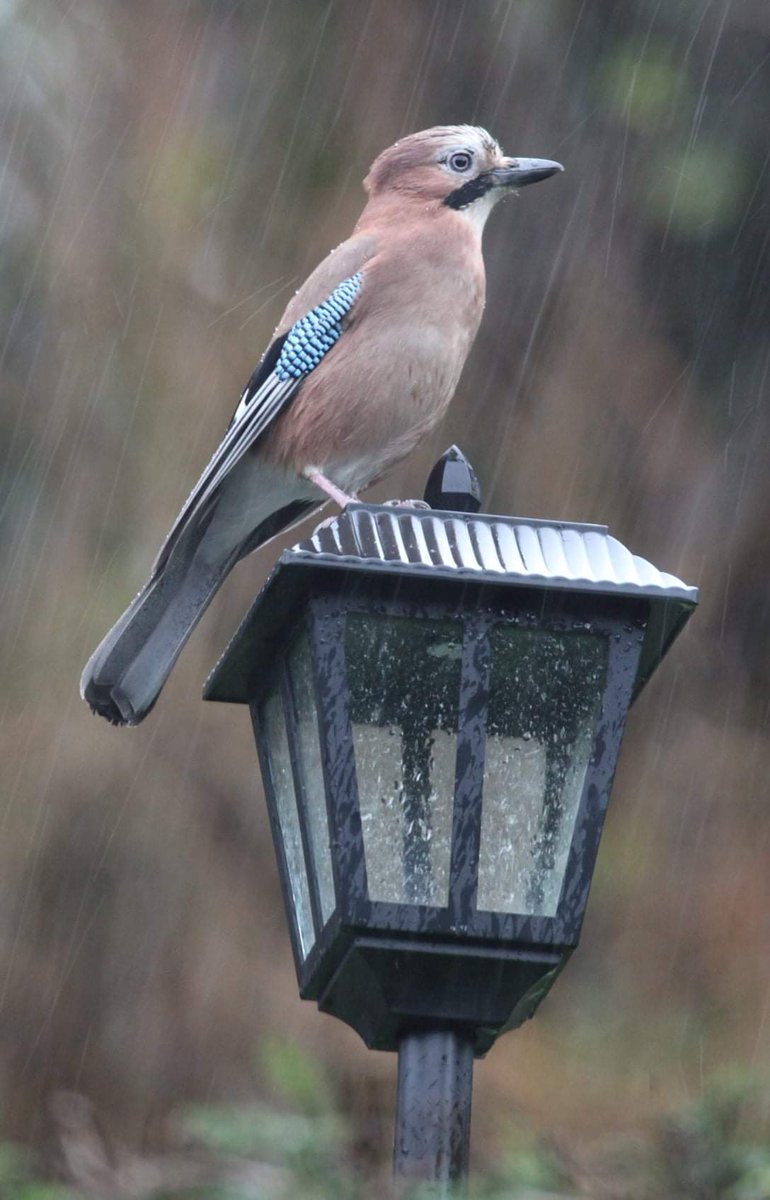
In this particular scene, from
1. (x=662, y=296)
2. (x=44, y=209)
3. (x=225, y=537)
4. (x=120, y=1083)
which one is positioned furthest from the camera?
(x=44, y=209)

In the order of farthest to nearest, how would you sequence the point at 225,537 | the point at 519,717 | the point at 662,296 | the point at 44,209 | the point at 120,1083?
the point at 44,209
the point at 662,296
the point at 120,1083
the point at 225,537
the point at 519,717

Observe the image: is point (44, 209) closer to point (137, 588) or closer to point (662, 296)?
point (137, 588)

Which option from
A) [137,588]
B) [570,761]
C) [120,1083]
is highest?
[570,761]

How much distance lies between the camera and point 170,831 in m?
5.68

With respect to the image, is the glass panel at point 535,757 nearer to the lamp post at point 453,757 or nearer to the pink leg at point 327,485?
the lamp post at point 453,757

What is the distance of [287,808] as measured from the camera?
2955 millimetres

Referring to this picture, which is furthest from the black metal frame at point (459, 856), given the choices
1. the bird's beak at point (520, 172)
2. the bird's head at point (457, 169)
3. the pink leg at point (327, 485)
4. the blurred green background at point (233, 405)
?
the blurred green background at point (233, 405)

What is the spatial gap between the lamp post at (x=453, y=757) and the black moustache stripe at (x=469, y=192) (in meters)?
1.97

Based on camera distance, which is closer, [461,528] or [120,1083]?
[461,528]

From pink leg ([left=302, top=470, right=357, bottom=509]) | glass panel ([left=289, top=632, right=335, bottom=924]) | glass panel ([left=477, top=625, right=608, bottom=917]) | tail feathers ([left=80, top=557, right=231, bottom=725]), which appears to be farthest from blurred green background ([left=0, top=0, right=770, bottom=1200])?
glass panel ([left=477, top=625, right=608, bottom=917])

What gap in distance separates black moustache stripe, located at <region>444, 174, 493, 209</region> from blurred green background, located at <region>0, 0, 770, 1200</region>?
1286 mm

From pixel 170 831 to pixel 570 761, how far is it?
10.5 feet

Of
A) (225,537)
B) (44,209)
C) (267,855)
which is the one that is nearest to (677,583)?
(225,537)

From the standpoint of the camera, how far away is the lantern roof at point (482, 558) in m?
2.55
